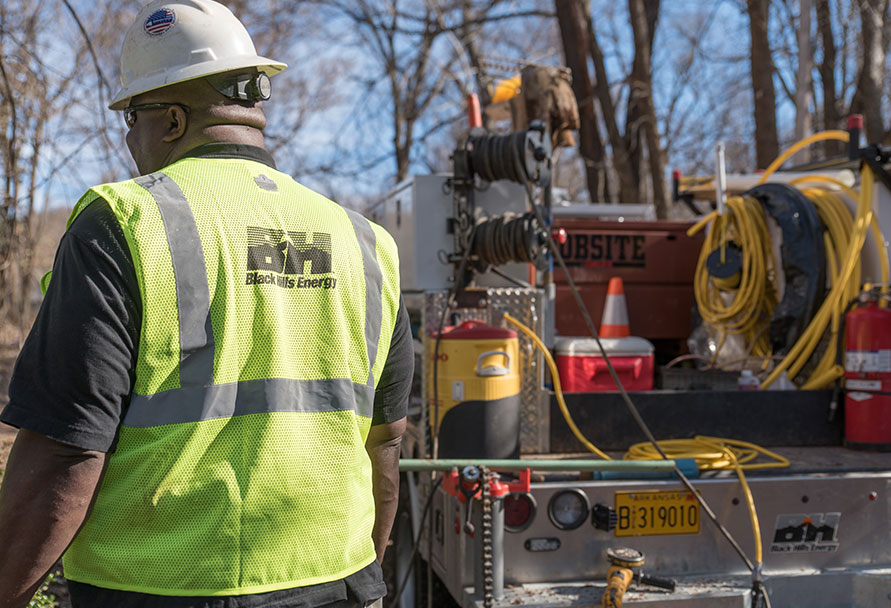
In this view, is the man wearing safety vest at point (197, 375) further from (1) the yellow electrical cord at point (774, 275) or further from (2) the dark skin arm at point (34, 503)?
(1) the yellow electrical cord at point (774, 275)

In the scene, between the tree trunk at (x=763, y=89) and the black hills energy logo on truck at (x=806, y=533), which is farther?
the tree trunk at (x=763, y=89)

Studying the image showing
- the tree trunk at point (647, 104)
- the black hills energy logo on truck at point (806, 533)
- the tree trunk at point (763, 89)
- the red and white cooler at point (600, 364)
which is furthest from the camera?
the tree trunk at point (763, 89)

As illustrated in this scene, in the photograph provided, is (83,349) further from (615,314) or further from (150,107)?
(615,314)

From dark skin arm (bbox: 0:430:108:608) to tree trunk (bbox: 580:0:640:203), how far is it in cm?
1247

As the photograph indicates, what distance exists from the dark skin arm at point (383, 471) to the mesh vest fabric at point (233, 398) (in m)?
0.27

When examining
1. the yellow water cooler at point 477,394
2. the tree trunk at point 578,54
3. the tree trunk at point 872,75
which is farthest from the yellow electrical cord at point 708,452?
the tree trunk at point 872,75

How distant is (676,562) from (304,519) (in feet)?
7.09

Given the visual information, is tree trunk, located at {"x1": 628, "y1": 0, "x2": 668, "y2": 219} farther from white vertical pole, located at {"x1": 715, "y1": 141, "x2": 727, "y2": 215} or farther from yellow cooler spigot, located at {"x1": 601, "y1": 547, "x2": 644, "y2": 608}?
yellow cooler spigot, located at {"x1": 601, "y1": 547, "x2": 644, "y2": 608}

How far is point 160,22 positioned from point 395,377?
96 cm

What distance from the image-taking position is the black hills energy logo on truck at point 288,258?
5.31 ft

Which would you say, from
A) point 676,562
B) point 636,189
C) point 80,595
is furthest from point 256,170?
point 636,189

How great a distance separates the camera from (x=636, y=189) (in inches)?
529

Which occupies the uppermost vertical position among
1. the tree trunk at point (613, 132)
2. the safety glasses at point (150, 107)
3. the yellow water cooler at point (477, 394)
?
the tree trunk at point (613, 132)

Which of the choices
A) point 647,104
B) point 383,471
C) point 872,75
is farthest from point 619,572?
point 872,75
